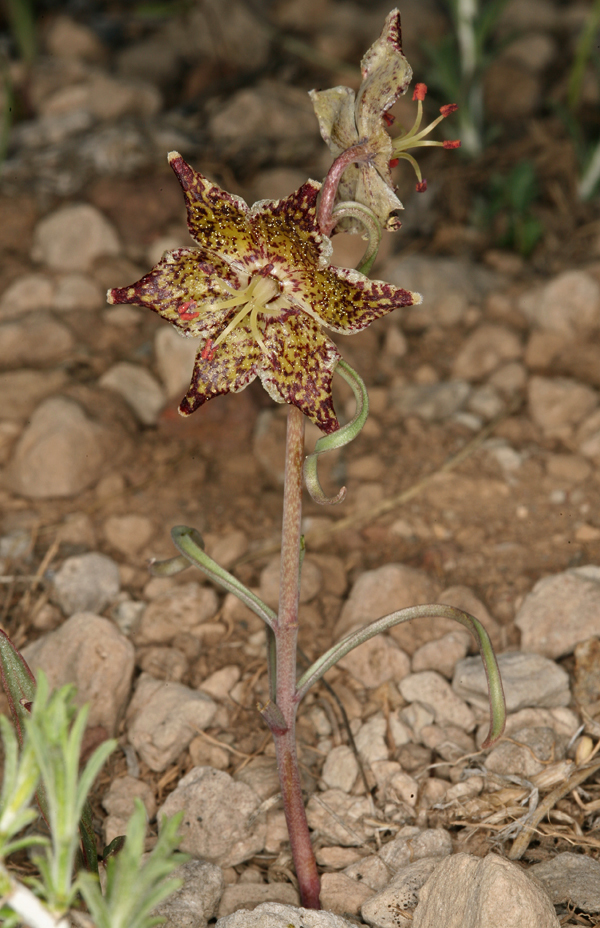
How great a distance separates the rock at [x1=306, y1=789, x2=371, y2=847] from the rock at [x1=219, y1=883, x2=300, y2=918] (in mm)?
135

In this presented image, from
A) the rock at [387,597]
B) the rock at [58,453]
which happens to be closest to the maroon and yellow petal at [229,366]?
the rock at [387,597]

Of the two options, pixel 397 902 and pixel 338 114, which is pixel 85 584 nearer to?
pixel 397 902

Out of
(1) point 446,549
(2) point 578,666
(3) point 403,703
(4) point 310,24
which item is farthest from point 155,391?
(4) point 310,24

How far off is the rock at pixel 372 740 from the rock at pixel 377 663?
0.33ft

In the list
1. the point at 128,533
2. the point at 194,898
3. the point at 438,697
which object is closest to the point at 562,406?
the point at 438,697

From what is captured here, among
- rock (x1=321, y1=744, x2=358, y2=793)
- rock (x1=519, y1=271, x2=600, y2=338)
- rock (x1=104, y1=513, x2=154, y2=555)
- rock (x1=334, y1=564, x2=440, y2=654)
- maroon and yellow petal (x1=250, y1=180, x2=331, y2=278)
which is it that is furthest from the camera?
rock (x1=519, y1=271, x2=600, y2=338)

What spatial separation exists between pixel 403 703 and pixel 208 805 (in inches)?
19.4

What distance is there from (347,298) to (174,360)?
1.40 meters

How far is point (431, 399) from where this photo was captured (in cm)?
285

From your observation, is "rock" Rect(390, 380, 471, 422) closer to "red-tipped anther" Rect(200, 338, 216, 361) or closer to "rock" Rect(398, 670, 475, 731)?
"rock" Rect(398, 670, 475, 731)

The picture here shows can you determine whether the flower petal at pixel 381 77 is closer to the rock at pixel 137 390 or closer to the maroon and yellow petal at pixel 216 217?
the maroon and yellow petal at pixel 216 217

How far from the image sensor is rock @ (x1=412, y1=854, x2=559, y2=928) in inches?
53.9

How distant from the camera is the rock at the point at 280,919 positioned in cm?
143

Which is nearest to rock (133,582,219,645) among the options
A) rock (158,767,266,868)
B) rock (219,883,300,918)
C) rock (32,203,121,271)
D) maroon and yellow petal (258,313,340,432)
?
rock (158,767,266,868)
